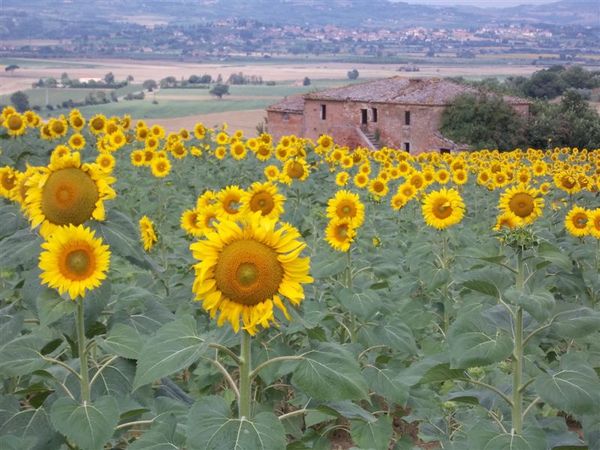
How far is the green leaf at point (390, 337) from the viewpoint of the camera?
4.60 metres

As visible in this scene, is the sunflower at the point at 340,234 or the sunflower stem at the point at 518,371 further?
the sunflower at the point at 340,234

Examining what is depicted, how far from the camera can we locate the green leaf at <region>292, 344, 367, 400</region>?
2.61 m

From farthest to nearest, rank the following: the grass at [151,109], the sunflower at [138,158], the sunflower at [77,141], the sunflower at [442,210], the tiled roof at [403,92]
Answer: the tiled roof at [403,92] < the grass at [151,109] < the sunflower at [77,141] < the sunflower at [138,158] < the sunflower at [442,210]

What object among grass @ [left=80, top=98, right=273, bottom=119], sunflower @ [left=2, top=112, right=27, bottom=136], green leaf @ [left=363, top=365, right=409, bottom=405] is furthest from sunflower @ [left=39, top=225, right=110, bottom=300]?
grass @ [left=80, top=98, right=273, bottom=119]

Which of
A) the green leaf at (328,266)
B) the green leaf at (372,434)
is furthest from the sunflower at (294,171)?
the green leaf at (372,434)

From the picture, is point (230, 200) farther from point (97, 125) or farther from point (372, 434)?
point (97, 125)

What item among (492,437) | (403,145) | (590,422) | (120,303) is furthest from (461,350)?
(403,145)

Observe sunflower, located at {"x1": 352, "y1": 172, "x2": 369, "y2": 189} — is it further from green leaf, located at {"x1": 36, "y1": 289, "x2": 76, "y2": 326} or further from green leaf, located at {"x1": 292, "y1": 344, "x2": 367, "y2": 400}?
green leaf, located at {"x1": 292, "y1": 344, "x2": 367, "y2": 400}

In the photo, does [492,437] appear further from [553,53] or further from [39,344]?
[553,53]

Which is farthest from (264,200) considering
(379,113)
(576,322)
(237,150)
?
(379,113)

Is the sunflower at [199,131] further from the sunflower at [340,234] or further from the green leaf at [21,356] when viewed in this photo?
the green leaf at [21,356]

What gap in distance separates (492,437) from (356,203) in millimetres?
3503

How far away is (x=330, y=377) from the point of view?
8.68ft

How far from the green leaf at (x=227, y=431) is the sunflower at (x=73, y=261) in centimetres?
70
